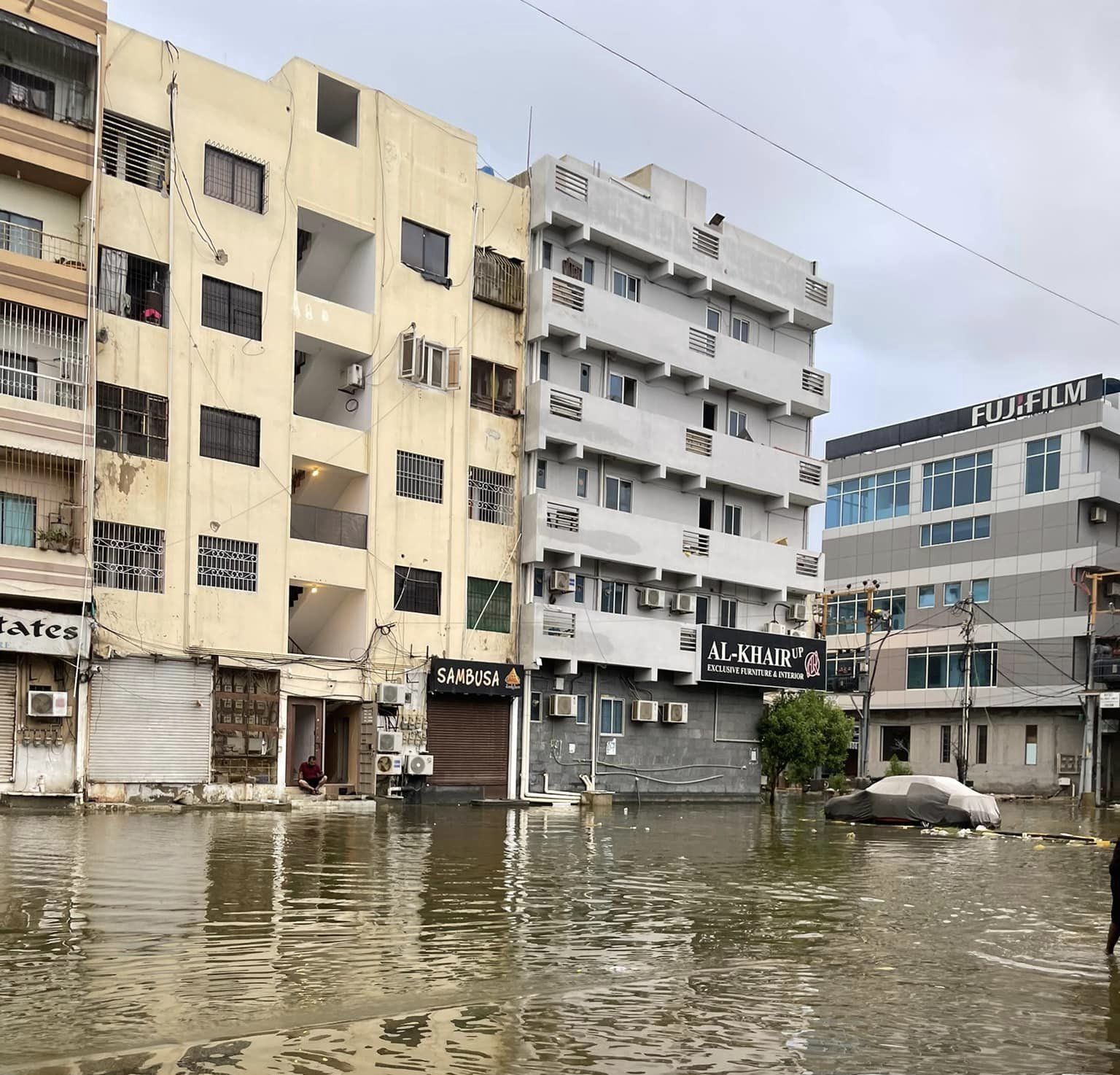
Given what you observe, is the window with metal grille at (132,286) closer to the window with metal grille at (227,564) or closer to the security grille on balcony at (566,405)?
the window with metal grille at (227,564)

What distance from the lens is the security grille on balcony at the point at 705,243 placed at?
142 feet

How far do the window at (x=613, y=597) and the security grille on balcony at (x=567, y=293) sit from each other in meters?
8.60

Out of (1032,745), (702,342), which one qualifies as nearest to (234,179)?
(702,342)

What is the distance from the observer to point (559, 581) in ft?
125

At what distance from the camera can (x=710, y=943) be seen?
11.3 meters

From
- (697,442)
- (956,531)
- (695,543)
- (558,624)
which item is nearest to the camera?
(558,624)

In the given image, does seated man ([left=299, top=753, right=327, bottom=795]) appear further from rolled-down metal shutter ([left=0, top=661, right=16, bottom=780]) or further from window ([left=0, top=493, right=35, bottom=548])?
window ([left=0, top=493, right=35, bottom=548])

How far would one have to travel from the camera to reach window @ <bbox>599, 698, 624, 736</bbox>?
40031 millimetres

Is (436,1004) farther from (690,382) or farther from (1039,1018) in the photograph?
(690,382)

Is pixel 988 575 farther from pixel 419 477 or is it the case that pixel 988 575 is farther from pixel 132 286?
pixel 132 286

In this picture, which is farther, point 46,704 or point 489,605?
point 489,605

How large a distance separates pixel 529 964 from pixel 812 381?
3936 centimetres

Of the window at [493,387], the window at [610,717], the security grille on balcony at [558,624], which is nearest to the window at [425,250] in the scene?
the window at [493,387]

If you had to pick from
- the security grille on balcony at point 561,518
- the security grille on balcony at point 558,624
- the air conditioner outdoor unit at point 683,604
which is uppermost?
the security grille on balcony at point 561,518
